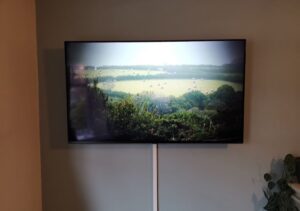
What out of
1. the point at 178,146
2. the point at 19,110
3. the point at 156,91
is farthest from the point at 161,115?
the point at 19,110

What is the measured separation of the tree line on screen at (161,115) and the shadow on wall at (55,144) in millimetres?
247

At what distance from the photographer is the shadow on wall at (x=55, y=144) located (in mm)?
2740

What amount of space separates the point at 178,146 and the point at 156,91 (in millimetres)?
485

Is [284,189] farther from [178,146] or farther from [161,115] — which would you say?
[161,115]

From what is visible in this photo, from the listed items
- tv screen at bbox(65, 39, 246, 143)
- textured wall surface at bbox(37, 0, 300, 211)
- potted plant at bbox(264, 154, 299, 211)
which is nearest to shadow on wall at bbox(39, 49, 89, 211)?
textured wall surface at bbox(37, 0, 300, 211)

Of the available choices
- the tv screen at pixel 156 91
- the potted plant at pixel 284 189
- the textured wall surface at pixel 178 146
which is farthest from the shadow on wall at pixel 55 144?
the potted plant at pixel 284 189

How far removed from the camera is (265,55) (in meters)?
2.65

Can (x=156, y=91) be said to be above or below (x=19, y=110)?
above

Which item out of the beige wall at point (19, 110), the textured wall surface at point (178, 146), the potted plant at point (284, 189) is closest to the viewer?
the beige wall at point (19, 110)

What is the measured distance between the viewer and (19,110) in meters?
2.53

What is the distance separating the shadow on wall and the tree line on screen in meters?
0.25

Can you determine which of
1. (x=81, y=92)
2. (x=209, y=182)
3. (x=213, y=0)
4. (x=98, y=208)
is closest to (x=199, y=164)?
(x=209, y=182)

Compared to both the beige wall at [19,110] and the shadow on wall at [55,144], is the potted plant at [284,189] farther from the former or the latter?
the beige wall at [19,110]

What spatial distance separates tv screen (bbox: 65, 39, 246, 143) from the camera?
2.55m
